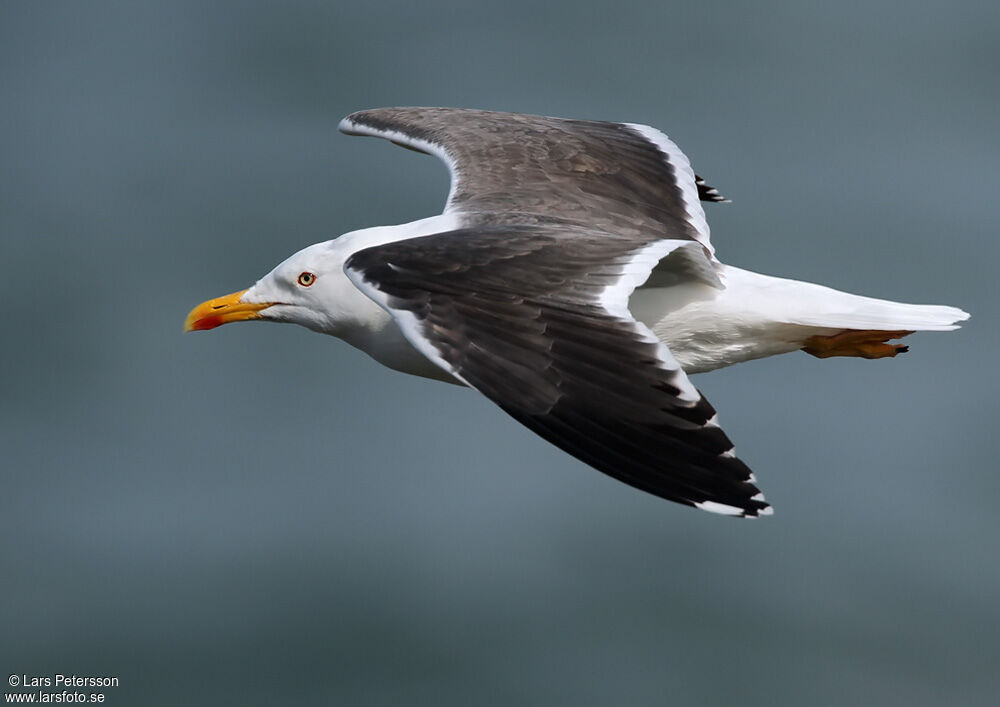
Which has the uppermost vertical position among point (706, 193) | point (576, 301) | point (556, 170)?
point (556, 170)

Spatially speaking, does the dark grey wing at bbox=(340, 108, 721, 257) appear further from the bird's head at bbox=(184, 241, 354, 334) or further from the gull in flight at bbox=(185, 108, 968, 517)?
the bird's head at bbox=(184, 241, 354, 334)

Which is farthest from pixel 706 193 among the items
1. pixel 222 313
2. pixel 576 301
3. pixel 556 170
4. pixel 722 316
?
pixel 576 301

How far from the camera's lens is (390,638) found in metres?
16.0

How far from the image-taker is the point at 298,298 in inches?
277

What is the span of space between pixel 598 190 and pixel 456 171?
2.40ft

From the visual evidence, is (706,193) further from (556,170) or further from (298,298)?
(298,298)

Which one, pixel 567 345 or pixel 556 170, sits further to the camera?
pixel 556 170

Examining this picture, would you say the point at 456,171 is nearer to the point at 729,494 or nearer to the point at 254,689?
the point at 729,494

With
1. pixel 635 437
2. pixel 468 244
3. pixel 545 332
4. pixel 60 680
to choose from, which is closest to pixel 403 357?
pixel 468 244

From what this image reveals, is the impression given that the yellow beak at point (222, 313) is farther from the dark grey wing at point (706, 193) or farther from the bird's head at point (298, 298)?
the dark grey wing at point (706, 193)

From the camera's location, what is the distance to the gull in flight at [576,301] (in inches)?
197

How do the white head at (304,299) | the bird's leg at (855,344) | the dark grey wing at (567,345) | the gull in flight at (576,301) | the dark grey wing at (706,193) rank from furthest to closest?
the dark grey wing at (706,193), the bird's leg at (855,344), the white head at (304,299), the gull in flight at (576,301), the dark grey wing at (567,345)

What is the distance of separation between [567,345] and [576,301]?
236 mm

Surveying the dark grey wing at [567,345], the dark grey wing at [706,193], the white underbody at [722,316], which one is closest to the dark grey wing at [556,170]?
the dark grey wing at [706,193]
